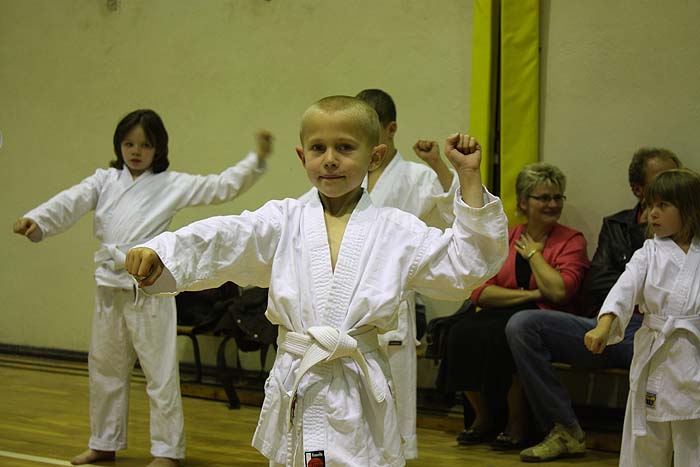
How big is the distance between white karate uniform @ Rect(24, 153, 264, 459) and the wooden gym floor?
0.22m

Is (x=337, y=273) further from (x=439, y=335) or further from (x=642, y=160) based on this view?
(x=642, y=160)

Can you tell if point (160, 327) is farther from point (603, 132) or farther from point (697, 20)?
point (697, 20)

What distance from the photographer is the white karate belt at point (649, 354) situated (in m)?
3.56

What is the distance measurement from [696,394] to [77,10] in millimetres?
5743

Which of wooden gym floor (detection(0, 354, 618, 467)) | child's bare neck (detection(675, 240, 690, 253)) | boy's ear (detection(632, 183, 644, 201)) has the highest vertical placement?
boy's ear (detection(632, 183, 644, 201))

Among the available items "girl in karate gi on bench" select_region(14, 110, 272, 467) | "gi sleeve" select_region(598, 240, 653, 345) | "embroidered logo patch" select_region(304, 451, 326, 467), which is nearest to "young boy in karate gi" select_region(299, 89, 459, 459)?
"girl in karate gi on bench" select_region(14, 110, 272, 467)

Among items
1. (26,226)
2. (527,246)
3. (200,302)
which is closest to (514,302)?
(527,246)

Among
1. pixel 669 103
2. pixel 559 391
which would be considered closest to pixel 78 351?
pixel 559 391

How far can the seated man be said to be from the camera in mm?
4520

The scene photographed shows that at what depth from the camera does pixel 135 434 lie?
4953 millimetres

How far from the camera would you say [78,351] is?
723 centimetres

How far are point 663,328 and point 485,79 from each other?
2386mm

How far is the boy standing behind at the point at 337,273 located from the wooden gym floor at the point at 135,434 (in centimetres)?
208

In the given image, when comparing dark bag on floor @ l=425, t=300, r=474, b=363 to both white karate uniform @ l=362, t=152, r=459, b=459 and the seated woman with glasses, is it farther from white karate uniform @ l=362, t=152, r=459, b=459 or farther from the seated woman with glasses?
white karate uniform @ l=362, t=152, r=459, b=459
